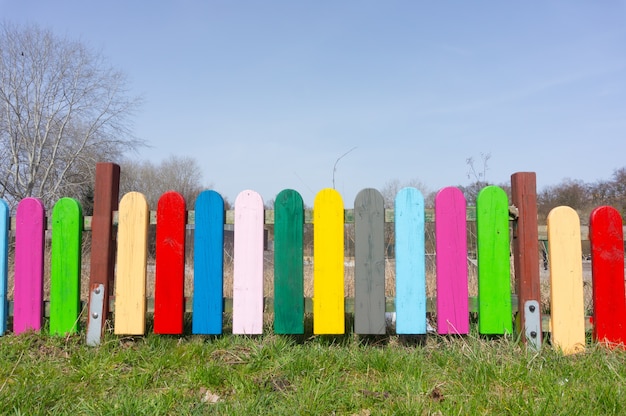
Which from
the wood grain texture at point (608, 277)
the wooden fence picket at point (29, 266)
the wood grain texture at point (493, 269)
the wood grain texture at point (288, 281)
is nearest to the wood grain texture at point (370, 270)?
the wood grain texture at point (288, 281)

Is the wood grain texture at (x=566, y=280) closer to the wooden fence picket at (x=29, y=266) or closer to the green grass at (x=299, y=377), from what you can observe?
the green grass at (x=299, y=377)

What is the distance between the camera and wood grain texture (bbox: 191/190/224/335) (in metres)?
3.01

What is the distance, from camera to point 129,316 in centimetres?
307

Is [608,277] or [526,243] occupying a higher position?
[526,243]

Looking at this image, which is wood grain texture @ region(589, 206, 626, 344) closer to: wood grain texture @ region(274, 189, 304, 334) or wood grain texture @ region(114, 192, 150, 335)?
wood grain texture @ region(274, 189, 304, 334)

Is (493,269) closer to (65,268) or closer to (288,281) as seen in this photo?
(288,281)

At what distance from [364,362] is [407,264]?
74 centimetres

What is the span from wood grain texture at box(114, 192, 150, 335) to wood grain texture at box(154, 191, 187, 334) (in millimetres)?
117

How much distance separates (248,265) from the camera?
3.04 m

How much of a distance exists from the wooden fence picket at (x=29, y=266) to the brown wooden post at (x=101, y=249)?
0.38 m

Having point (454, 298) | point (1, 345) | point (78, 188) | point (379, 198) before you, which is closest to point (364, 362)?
point (454, 298)

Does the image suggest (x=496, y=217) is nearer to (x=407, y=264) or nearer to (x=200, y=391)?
(x=407, y=264)

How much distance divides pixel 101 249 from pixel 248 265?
3.59 ft

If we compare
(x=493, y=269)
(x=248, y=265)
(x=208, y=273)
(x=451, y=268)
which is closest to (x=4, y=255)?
(x=208, y=273)
